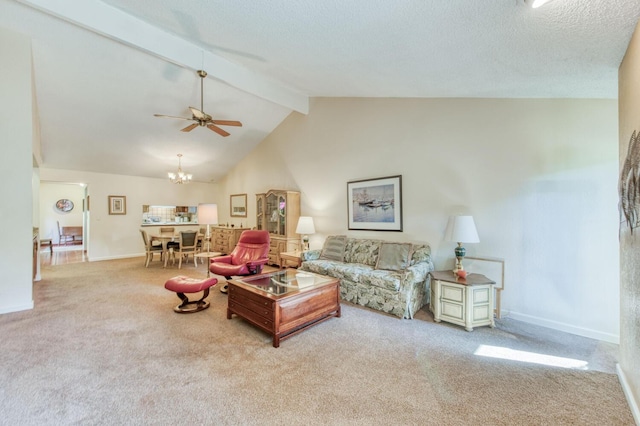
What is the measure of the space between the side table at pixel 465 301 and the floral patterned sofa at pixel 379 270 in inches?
12.4

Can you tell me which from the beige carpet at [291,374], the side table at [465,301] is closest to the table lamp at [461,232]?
the side table at [465,301]

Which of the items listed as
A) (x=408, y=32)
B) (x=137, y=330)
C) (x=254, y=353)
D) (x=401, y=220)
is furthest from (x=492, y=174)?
(x=137, y=330)

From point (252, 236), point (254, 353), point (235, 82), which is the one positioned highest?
point (235, 82)

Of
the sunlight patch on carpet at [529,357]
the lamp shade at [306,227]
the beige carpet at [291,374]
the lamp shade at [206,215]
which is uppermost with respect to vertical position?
the lamp shade at [206,215]

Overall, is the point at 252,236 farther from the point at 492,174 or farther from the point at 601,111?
the point at 601,111

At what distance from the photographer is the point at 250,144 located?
6.91 meters

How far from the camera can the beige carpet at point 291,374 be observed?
166 centimetres

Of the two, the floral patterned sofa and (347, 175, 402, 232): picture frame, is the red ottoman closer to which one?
the floral patterned sofa

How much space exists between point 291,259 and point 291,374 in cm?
299

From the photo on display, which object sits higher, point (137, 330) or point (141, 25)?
point (141, 25)

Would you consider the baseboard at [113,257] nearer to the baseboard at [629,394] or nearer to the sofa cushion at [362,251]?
the sofa cushion at [362,251]

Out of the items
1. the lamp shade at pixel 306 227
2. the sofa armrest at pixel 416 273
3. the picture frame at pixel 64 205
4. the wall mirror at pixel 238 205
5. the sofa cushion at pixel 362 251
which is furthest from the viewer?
the picture frame at pixel 64 205

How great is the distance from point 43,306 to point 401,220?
519 cm

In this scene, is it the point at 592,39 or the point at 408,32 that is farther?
the point at 408,32
